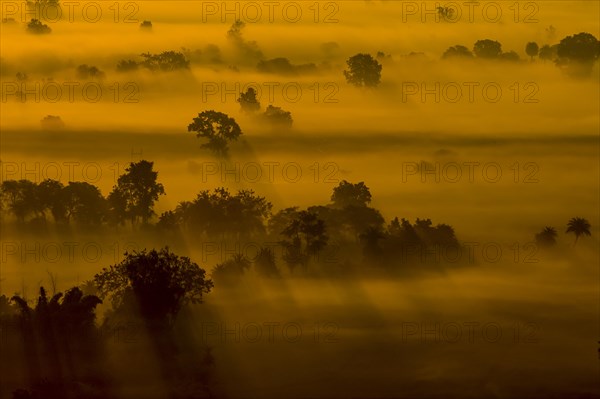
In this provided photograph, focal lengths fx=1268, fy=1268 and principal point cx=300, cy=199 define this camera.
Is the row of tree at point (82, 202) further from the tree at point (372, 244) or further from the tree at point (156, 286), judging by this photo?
the tree at point (156, 286)

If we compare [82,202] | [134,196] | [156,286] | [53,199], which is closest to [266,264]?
[156,286]

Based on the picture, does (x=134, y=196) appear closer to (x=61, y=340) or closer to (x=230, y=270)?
(x=230, y=270)

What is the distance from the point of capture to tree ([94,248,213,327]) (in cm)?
9388

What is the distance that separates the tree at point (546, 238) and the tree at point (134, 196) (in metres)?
44.9

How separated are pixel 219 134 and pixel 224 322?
9780 centimetres

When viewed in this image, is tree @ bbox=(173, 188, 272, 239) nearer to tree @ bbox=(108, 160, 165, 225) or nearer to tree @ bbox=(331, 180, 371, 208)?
tree @ bbox=(108, 160, 165, 225)

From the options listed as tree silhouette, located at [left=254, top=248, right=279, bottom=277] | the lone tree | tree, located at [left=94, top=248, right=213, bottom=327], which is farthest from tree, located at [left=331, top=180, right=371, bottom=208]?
tree, located at [left=94, top=248, right=213, bottom=327]

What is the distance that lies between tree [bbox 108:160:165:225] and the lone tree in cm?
4203

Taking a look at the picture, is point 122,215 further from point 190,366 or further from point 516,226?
point 190,366

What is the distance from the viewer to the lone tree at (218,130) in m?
193

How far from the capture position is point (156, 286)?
94625 millimetres

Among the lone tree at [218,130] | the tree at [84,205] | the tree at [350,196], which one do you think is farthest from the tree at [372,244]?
the lone tree at [218,130]

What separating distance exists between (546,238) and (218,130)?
66763 millimetres

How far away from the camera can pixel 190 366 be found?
282 feet
